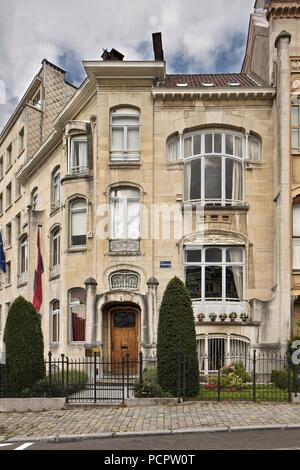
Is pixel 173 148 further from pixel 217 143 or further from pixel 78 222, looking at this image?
pixel 78 222

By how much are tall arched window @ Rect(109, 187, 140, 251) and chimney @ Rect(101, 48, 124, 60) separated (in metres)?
6.39

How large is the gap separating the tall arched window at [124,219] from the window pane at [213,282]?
3.08 metres

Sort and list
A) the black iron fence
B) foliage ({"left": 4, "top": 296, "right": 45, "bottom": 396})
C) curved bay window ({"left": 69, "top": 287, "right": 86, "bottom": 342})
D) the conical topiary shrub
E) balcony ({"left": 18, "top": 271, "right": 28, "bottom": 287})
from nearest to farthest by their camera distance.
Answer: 1. the black iron fence
2. foliage ({"left": 4, "top": 296, "right": 45, "bottom": 396})
3. the conical topiary shrub
4. curved bay window ({"left": 69, "top": 287, "right": 86, "bottom": 342})
5. balcony ({"left": 18, "top": 271, "right": 28, "bottom": 287})

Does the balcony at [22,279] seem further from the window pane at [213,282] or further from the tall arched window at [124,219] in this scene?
the window pane at [213,282]

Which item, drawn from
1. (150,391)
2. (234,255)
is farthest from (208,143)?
(150,391)

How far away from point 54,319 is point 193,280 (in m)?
7.59

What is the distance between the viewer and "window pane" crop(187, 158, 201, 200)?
23672 millimetres

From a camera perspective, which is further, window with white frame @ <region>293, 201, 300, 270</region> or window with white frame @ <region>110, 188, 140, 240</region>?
window with white frame @ <region>110, 188, 140, 240</region>

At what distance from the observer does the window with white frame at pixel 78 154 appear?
2517cm

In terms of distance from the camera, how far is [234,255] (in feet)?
76.6

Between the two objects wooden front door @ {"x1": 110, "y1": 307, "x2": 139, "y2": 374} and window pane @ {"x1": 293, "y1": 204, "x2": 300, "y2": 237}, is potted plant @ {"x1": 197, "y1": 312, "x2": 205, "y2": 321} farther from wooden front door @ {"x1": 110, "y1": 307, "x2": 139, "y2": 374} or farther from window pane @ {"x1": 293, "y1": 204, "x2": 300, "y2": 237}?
window pane @ {"x1": 293, "y1": 204, "x2": 300, "y2": 237}

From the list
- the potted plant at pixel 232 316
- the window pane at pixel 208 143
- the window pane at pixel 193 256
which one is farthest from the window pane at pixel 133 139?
the potted plant at pixel 232 316

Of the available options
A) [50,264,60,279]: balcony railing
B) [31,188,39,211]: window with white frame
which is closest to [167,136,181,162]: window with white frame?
[50,264,60,279]: balcony railing
